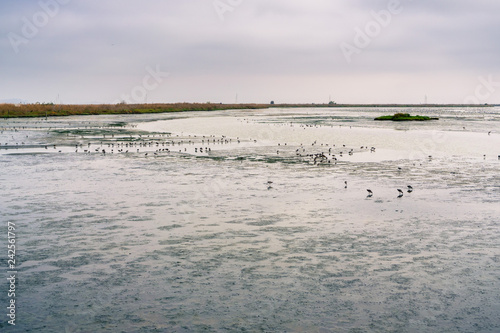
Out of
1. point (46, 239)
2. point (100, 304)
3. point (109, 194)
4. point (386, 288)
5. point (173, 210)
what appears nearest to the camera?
point (100, 304)

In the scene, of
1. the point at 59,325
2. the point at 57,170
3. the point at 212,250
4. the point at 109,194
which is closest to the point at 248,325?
the point at 59,325

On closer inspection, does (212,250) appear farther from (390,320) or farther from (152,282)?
(390,320)

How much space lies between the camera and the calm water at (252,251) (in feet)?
28.0

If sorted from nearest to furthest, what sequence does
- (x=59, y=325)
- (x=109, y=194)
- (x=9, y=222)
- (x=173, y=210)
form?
(x=59, y=325) < (x=9, y=222) < (x=173, y=210) < (x=109, y=194)

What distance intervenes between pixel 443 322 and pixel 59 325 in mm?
6298

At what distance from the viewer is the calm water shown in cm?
852

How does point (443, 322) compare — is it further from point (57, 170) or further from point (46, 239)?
point (57, 170)

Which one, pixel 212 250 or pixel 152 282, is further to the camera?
pixel 212 250

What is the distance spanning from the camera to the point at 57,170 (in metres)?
26.3

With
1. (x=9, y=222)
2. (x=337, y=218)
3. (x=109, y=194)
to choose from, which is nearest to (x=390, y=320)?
(x=337, y=218)

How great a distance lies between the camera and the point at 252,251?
12.1 metres

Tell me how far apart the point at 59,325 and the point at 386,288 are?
235 inches

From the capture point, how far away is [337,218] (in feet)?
50.8

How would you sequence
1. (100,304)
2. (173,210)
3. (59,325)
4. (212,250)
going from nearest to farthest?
1. (59,325)
2. (100,304)
3. (212,250)
4. (173,210)
